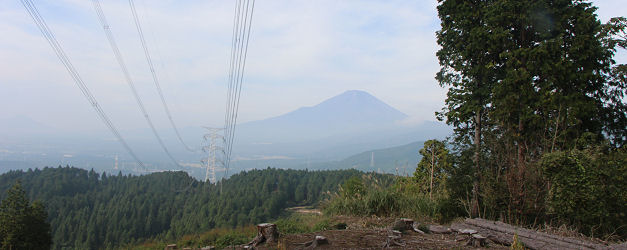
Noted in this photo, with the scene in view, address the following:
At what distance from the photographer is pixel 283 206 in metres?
64.7

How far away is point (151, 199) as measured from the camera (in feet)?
236

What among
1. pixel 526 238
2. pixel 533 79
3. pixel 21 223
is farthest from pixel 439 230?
pixel 21 223

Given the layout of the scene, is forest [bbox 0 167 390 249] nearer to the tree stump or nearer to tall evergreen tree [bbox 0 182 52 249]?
tall evergreen tree [bbox 0 182 52 249]

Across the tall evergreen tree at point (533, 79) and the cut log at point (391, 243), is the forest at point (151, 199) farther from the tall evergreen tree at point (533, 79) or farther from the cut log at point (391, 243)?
the cut log at point (391, 243)

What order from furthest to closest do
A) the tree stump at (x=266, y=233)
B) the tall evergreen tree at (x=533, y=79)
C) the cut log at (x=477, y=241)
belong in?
the tall evergreen tree at (x=533, y=79) < the tree stump at (x=266, y=233) < the cut log at (x=477, y=241)

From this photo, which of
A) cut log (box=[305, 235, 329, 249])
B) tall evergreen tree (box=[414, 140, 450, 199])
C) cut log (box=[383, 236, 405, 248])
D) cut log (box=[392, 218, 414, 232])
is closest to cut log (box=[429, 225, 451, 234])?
cut log (box=[392, 218, 414, 232])

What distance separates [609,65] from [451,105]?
4.31 metres

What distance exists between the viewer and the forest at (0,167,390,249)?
58.2 m

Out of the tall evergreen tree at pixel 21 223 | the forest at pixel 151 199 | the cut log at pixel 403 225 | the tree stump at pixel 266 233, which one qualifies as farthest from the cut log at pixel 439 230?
the forest at pixel 151 199

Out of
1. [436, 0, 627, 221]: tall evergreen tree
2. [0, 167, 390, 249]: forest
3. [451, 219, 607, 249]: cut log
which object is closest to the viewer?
[451, 219, 607, 249]: cut log

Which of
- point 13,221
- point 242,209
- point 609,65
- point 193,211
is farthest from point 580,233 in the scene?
point 193,211

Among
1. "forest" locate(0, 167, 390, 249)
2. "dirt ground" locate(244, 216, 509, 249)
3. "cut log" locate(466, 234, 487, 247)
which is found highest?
"cut log" locate(466, 234, 487, 247)

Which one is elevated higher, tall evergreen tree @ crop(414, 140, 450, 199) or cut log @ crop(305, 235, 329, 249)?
tall evergreen tree @ crop(414, 140, 450, 199)

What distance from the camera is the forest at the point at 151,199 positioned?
191 feet
